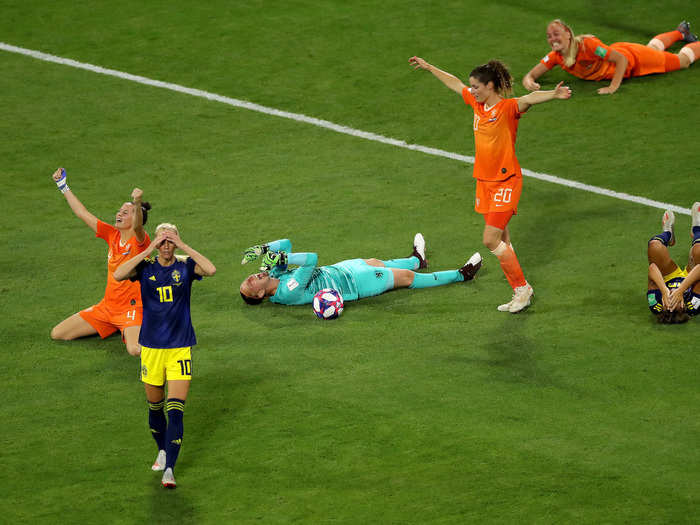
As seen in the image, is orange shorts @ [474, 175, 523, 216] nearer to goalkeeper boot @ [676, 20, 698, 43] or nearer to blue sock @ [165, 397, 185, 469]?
blue sock @ [165, 397, 185, 469]

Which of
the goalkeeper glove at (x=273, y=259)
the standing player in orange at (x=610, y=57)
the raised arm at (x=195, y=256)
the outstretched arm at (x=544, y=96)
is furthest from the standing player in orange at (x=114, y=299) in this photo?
the standing player in orange at (x=610, y=57)

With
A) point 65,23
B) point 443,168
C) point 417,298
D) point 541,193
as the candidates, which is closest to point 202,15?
point 65,23

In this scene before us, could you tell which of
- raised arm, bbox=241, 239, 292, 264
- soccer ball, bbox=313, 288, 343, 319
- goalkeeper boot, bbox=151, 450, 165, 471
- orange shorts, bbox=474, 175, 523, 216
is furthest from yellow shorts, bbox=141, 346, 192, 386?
orange shorts, bbox=474, 175, 523, 216

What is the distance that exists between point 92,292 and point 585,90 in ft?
28.4

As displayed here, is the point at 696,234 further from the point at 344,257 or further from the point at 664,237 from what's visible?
the point at 344,257

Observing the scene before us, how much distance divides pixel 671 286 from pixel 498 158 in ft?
7.09

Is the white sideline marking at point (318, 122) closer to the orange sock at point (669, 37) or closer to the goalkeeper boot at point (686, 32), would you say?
the orange sock at point (669, 37)

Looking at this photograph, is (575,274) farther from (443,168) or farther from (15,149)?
(15,149)

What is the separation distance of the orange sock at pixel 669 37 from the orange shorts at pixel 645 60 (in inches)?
8.8

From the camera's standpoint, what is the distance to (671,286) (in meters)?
10.8

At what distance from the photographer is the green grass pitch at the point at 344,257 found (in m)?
8.48

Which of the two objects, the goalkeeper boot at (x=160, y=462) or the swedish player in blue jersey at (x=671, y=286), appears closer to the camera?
the goalkeeper boot at (x=160, y=462)

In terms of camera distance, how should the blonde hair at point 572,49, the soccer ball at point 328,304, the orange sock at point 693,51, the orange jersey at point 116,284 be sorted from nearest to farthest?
the orange jersey at point 116,284, the soccer ball at point 328,304, the blonde hair at point 572,49, the orange sock at point 693,51

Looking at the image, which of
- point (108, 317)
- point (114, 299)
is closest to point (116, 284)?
point (114, 299)
